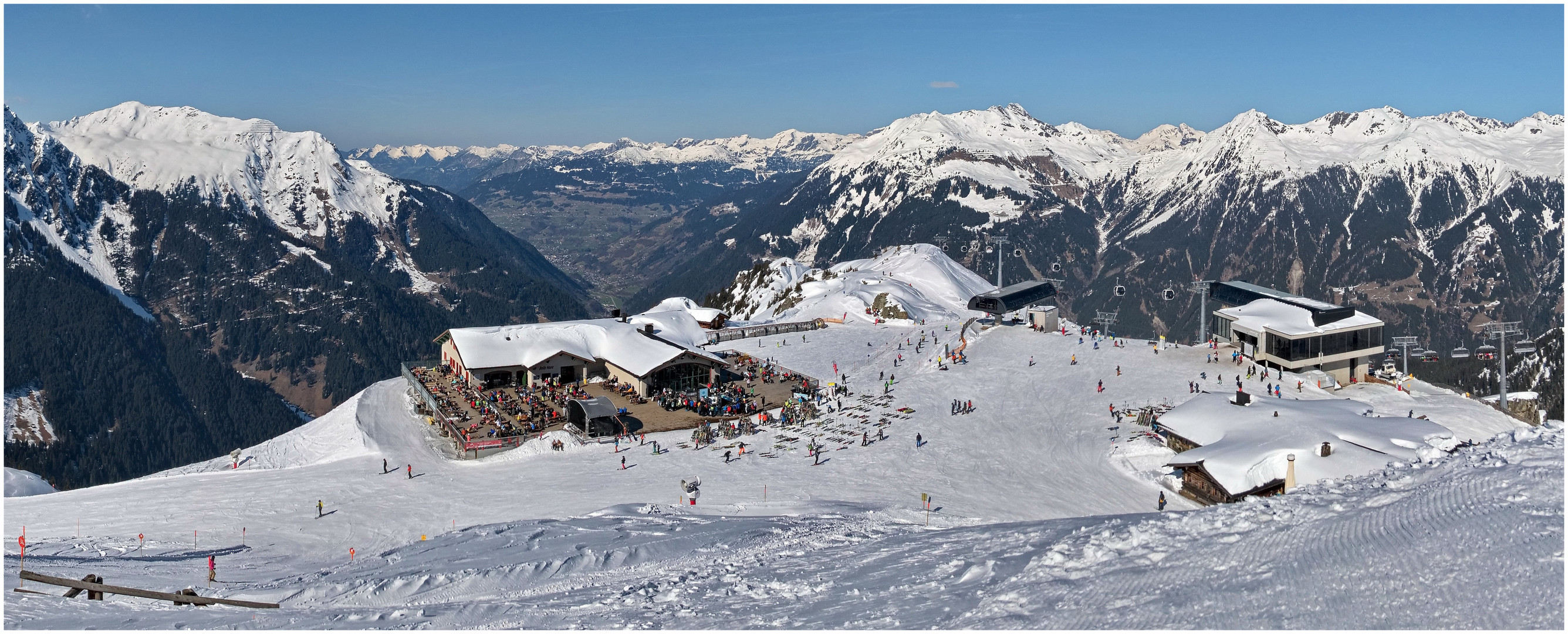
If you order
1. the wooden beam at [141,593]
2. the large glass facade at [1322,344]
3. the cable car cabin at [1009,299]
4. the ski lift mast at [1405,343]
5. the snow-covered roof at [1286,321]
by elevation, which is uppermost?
the cable car cabin at [1009,299]

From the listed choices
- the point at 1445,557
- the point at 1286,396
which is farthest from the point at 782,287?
the point at 1445,557

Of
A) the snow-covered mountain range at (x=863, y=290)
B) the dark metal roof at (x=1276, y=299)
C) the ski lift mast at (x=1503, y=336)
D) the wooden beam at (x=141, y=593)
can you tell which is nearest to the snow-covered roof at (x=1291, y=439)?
the dark metal roof at (x=1276, y=299)

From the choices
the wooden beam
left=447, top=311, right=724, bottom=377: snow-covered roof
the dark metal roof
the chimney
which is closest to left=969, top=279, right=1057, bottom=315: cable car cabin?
the dark metal roof

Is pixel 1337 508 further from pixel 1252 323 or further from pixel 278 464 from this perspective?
pixel 278 464

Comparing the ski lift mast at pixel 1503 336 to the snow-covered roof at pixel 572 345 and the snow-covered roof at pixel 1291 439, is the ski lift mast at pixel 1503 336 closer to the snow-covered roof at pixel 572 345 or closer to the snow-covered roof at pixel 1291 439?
the snow-covered roof at pixel 1291 439

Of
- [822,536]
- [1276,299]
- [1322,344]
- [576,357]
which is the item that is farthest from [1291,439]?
[576,357]
